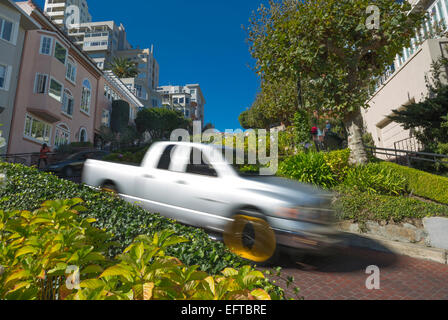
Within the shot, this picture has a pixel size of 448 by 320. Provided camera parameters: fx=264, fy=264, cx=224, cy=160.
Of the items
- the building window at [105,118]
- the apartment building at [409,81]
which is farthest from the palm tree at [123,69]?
the apartment building at [409,81]

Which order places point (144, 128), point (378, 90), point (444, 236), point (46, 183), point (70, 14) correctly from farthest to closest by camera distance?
point (70, 14) < point (144, 128) < point (378, 90) < point (444, 236) < point (46, 183)

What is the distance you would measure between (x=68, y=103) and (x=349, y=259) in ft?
79.1

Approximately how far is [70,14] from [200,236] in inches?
3661

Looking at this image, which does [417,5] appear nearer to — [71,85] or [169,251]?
[169,251]

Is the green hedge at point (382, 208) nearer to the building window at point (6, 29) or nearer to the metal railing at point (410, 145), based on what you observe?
the metal railing at point (410, 145)

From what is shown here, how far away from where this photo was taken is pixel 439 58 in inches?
498

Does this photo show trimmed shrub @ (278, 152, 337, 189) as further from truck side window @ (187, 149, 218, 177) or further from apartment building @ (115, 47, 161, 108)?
apartment building @ (115, 47, 161, 108)

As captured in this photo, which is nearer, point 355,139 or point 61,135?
point 355,139

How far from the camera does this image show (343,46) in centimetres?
1005

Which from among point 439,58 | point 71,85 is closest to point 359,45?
point 439,58

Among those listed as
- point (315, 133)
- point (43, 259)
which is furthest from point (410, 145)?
point (43, 259)

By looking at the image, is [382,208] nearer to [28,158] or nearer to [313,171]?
[313,171]

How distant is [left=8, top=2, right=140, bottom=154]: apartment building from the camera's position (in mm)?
17703
